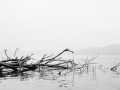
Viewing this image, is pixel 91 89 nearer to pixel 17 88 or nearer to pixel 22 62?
pixel 17 88

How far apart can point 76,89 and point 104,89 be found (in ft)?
2.87

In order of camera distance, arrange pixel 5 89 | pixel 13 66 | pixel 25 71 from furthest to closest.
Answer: pixel 25 71 < pixel 13 66 < pixel 5 89

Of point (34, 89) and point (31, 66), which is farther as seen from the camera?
point (31, 66)

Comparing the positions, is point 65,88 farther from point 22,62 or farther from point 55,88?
point 22,62

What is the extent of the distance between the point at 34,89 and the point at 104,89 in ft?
6.97

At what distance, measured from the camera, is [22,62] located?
8.18 meters

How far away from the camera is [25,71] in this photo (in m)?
9.23

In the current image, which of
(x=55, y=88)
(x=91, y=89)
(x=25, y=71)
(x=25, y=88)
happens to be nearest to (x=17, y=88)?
(x=25, y=88)

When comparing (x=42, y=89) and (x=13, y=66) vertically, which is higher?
(x=13, y=66)

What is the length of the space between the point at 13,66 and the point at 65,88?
374 cm

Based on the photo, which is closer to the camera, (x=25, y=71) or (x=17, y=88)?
(x=17, y=88)

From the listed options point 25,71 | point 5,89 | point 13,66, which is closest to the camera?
point 5,89

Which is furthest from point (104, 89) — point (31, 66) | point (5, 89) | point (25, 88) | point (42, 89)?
point (31, 66)

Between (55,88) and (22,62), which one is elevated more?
(22,62)
